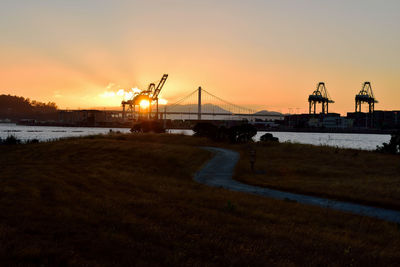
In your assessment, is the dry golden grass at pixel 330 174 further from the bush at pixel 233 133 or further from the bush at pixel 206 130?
the bush at pixel 206 130

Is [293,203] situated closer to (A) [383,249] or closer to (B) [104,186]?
(A) [383,249]

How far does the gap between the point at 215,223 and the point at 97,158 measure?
1811cm

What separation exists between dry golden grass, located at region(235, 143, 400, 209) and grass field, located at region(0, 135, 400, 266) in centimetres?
321

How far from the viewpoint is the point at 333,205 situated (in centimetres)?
1238

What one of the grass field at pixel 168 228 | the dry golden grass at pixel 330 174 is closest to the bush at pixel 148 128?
the dry golden grass at pixel 330 174

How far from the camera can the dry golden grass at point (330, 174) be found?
14.1m

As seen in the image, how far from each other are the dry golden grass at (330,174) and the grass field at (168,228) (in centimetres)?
321

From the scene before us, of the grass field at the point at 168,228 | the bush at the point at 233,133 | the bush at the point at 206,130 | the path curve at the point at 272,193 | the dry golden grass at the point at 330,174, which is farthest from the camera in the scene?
the bush at the point at 206,130

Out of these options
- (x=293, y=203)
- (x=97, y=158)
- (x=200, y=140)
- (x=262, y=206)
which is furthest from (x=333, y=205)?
(x=200, y=140)

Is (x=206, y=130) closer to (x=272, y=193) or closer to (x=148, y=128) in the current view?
(x=148, y=128)

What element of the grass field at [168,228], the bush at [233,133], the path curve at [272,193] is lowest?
the path curve at [272,193]

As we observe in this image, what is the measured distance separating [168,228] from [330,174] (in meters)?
14.7

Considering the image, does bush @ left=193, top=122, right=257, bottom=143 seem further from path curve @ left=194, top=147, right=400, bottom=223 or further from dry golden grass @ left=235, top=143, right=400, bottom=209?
path curve @ left=194, top=147, right=400, bottom=223

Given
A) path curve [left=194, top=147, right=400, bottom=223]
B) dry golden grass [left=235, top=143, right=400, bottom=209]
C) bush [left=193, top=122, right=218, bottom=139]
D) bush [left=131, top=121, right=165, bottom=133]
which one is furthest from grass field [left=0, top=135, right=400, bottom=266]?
bush [left=131, top=121, right=165, bottom=133]
